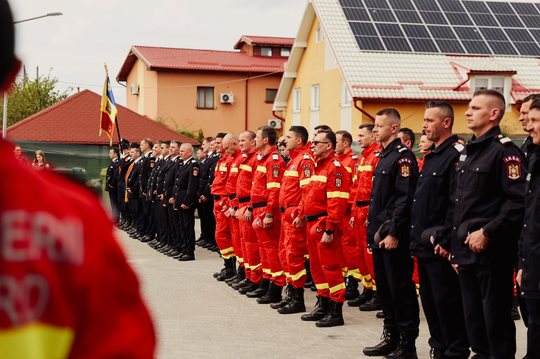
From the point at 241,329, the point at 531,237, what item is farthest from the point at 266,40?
the point at 531,237

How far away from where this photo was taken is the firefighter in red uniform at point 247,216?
11.2 m

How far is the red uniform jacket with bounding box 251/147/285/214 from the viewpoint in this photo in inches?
408

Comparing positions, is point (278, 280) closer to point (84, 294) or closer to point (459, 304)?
point (459, 304)

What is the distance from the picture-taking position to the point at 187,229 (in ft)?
49.6

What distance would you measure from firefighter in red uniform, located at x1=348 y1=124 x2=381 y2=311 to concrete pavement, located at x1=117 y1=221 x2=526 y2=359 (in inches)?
11.3

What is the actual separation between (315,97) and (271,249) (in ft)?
83.4

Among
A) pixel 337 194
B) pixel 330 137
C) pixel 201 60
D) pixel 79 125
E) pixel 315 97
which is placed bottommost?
pixel 337 194

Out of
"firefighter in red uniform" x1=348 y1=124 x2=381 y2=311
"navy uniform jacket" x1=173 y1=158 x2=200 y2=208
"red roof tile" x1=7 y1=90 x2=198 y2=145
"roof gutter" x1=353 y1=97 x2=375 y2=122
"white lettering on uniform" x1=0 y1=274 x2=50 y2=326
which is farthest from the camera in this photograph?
"red roof tile" x1=7 y1=90 x2=198 y2=145

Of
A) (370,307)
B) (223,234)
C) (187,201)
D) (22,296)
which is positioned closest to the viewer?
(22,296)

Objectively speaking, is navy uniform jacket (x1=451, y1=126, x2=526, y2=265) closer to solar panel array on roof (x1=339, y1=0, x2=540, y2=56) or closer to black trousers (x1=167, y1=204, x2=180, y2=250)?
black trousers (x1=167, y1=204, x2=180, y2=250)

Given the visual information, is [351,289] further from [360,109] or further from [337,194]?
[360,109]

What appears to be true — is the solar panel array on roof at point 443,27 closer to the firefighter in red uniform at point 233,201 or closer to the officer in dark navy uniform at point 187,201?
the officer in dark navy uniform at point 187,201

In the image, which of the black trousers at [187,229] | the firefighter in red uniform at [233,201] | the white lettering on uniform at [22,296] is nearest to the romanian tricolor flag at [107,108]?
the black trousers at [187,229]

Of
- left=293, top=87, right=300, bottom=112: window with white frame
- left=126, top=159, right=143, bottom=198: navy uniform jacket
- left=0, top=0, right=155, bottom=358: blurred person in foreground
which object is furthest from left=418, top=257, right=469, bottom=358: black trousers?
left=293, top=87, right=300, bottom=112: window with white frame
